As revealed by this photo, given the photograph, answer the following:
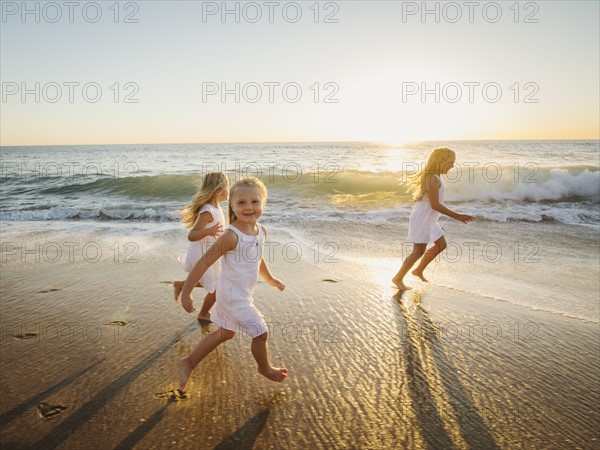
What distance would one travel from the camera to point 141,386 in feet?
8.79

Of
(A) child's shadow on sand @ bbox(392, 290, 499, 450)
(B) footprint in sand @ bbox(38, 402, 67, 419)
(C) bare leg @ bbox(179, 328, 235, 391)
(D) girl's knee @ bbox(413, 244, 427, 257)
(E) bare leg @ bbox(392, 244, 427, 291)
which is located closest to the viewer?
(A) child's shadow on sand @ bbox(392, 290, 499, 450)

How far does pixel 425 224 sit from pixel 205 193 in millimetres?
2792

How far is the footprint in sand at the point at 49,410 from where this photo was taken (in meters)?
2.35

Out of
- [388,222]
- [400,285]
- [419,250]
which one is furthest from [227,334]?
[388,222]

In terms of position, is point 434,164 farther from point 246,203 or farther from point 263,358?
point 263,358

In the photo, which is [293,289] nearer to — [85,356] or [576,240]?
[85,356]

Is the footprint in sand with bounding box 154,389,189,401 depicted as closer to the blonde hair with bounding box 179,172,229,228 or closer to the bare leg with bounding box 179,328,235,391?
the bare leg with bounding box 179,328,235,391

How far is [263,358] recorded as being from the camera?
8.68ft

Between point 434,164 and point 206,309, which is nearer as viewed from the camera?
point 206,309

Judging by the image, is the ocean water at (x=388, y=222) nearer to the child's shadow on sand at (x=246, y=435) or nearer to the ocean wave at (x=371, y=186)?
the ocean wave at (x=371, y=186)

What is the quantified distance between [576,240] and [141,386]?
7.93 meters

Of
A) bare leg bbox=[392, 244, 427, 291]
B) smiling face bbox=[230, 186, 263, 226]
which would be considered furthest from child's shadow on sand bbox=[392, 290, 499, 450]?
smiling face bbox=[230, 186, 263, 226]

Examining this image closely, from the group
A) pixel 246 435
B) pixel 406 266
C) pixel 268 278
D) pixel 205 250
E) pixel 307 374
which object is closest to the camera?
pixel 246 435

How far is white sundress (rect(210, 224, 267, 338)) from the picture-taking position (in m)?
2.69
